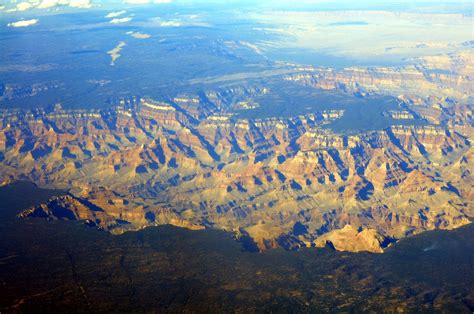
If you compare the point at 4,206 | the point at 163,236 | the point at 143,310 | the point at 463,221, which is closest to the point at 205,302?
the point at 143,310

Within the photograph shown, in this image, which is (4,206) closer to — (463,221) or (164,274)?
(164,274)

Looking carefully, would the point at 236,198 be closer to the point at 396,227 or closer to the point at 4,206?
the point at 396,227

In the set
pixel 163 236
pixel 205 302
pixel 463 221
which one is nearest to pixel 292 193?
pixel 463 221

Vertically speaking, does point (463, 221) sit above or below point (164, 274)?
below

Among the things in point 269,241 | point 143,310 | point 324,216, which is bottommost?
point 324,216

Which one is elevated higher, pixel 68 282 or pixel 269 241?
pixel 68 282

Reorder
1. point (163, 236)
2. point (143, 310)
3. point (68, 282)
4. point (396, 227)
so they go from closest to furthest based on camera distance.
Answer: point (143, 310) < point (68, 282) < point (163, 236) < point (396, 227)

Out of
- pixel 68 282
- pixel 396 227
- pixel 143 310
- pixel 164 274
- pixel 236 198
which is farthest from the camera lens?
pixel 236 198

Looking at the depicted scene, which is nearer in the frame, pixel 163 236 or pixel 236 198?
pixel 163 236

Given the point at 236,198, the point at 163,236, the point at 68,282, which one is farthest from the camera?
the point at 236,198
